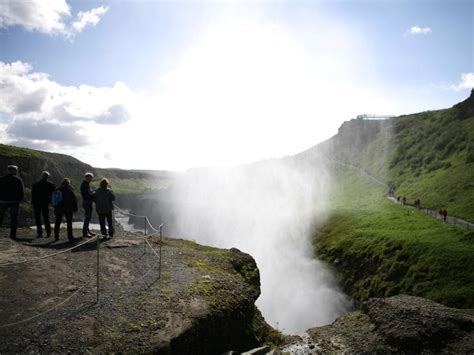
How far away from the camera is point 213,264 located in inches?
819

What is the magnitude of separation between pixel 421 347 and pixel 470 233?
29376mm

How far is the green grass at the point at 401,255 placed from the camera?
3373cm

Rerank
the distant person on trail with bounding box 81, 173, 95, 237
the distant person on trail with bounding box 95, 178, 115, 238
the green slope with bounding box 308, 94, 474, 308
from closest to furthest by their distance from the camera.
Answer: the distant person on trail with bounding box 81, 173, 95, 237
the distant person on trail with bounding box 95, 178, 115, 238
the green slope with bounding box 308, 94, 474, 308

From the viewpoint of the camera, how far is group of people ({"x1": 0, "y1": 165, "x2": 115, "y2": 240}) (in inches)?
685

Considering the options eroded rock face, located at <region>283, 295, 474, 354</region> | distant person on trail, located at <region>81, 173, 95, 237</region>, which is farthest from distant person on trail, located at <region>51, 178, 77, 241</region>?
eroded rock face, located at <region>283, 295, 474, 354</region>

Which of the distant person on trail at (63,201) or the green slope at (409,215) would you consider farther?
the green slope at (409,215)

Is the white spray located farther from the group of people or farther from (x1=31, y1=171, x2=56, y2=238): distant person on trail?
(x1=31, y1=171, x2=56, y2=238): distant person on trail

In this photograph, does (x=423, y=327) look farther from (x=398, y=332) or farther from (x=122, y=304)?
(x=122, y=304)

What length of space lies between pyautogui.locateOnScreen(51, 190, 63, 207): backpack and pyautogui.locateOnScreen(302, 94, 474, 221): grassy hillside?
53.6 meters

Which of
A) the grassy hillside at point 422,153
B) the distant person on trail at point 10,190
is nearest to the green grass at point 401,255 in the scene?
the grassy hillside at point 422,153

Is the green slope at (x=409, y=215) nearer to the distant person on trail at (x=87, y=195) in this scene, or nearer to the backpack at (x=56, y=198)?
the distant person on trail at (x=87, y=195)

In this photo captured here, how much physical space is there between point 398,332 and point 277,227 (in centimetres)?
6250

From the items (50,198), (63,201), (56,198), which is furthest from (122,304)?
(50,198)

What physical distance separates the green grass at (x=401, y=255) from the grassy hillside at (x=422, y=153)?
9.62 meters
